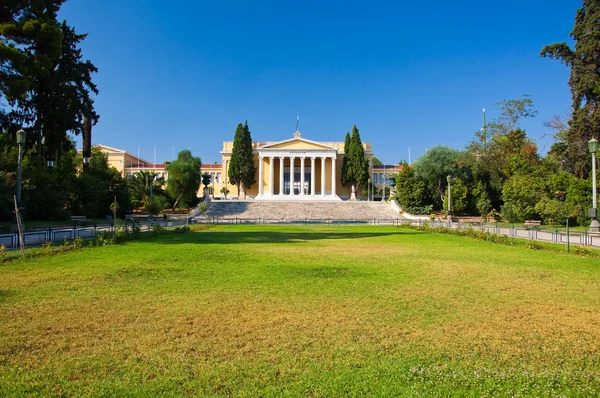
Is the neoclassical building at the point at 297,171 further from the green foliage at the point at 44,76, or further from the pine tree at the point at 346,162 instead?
the green foliage at the point at 44,76

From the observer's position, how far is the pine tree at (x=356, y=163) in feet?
205

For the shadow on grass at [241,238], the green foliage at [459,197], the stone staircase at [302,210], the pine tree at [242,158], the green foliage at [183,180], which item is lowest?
the shadow on grass at [241,238]

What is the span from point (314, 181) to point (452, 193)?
27.1 meters

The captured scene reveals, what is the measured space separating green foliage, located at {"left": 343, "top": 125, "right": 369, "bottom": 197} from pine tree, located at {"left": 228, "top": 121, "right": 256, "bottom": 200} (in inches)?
575

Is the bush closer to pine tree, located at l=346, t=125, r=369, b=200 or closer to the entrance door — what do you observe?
pine tree, located at l=346, t=125, r=369, b=200

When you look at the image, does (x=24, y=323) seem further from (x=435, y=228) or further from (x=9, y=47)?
(x=435, y=228)

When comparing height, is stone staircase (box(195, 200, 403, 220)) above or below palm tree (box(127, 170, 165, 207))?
below

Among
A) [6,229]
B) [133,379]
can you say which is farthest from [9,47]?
[133,379]

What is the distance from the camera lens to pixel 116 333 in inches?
205

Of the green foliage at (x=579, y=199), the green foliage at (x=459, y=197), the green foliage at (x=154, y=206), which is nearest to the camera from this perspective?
the green foliage at (x=579, y=199)

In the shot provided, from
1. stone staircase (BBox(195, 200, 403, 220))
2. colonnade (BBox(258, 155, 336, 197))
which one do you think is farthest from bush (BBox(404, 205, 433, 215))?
colonnade (BBox(258, 155, 336, 197))

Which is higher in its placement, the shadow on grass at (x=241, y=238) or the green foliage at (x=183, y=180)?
the green foliage at (x=183, y=180)

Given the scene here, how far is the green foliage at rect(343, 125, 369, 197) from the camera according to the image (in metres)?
62.3

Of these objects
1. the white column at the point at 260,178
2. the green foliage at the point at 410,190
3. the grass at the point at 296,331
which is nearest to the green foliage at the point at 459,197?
the green foliage at the point at 410,190
